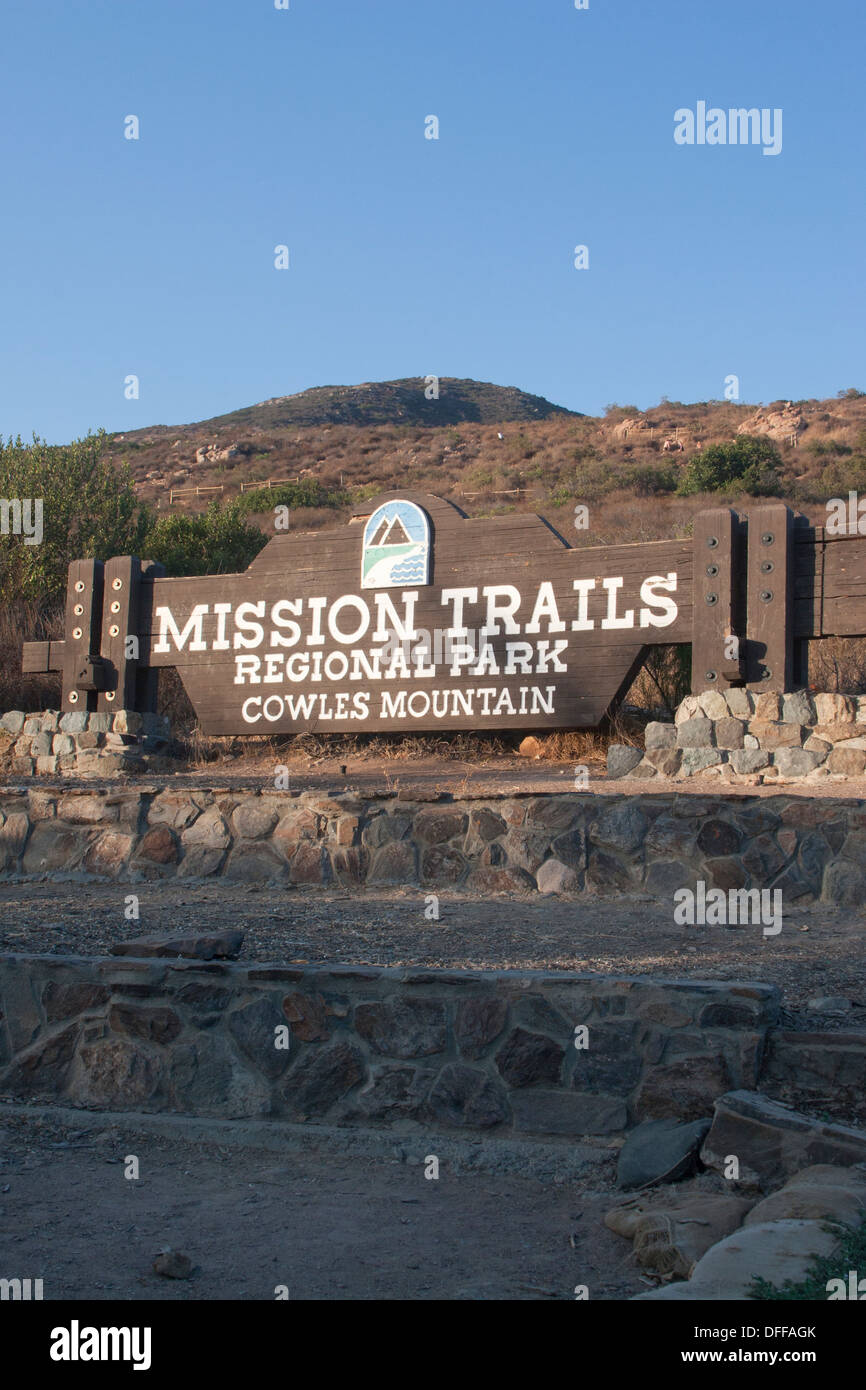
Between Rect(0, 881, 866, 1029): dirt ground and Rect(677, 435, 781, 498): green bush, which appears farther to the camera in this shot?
Rect(677, 435, 781, 498): green bush

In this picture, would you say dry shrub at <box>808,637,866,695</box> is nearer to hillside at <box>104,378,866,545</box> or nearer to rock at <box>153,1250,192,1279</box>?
hillside at <box>104,378,866,545</box>

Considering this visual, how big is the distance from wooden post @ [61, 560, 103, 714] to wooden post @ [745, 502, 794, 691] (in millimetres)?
7188

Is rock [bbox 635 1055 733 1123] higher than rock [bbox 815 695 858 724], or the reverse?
rock [bbox 815 695 858 724]

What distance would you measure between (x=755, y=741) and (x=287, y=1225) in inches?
282

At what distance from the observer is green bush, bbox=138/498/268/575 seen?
→ 21469 mm

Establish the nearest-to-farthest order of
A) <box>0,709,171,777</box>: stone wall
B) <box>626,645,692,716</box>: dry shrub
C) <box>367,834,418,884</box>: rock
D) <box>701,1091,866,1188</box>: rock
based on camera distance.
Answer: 1. <box>701,1091,866,1188</box>: rock
2. <box>367,834,418,884</box>: rock
3. <box>0,709,171,777</box>: stone wall
4. <box>626,645,692,716</box>: dry shrub

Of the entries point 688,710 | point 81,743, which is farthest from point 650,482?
point 688,710

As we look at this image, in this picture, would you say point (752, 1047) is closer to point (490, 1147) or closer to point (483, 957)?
point (490, 1147)

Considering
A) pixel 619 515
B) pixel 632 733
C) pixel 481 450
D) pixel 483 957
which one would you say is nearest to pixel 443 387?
pixel 481 450

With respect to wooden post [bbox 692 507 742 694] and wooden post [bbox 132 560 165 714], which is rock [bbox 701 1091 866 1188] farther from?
wooden post [bbox 132 560 165 714]

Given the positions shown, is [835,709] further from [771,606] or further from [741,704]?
[771,606]

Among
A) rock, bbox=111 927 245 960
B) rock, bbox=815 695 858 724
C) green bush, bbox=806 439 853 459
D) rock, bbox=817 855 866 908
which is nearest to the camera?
rock, bbox=111 927 245 960

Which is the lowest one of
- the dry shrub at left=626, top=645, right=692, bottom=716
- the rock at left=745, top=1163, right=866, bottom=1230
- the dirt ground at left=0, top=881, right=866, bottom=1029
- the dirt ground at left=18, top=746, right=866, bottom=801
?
the rock at left=745, top=1163, right=866, bottom=1230

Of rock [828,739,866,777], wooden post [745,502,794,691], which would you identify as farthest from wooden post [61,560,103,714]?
rock [828,739,866,777]
